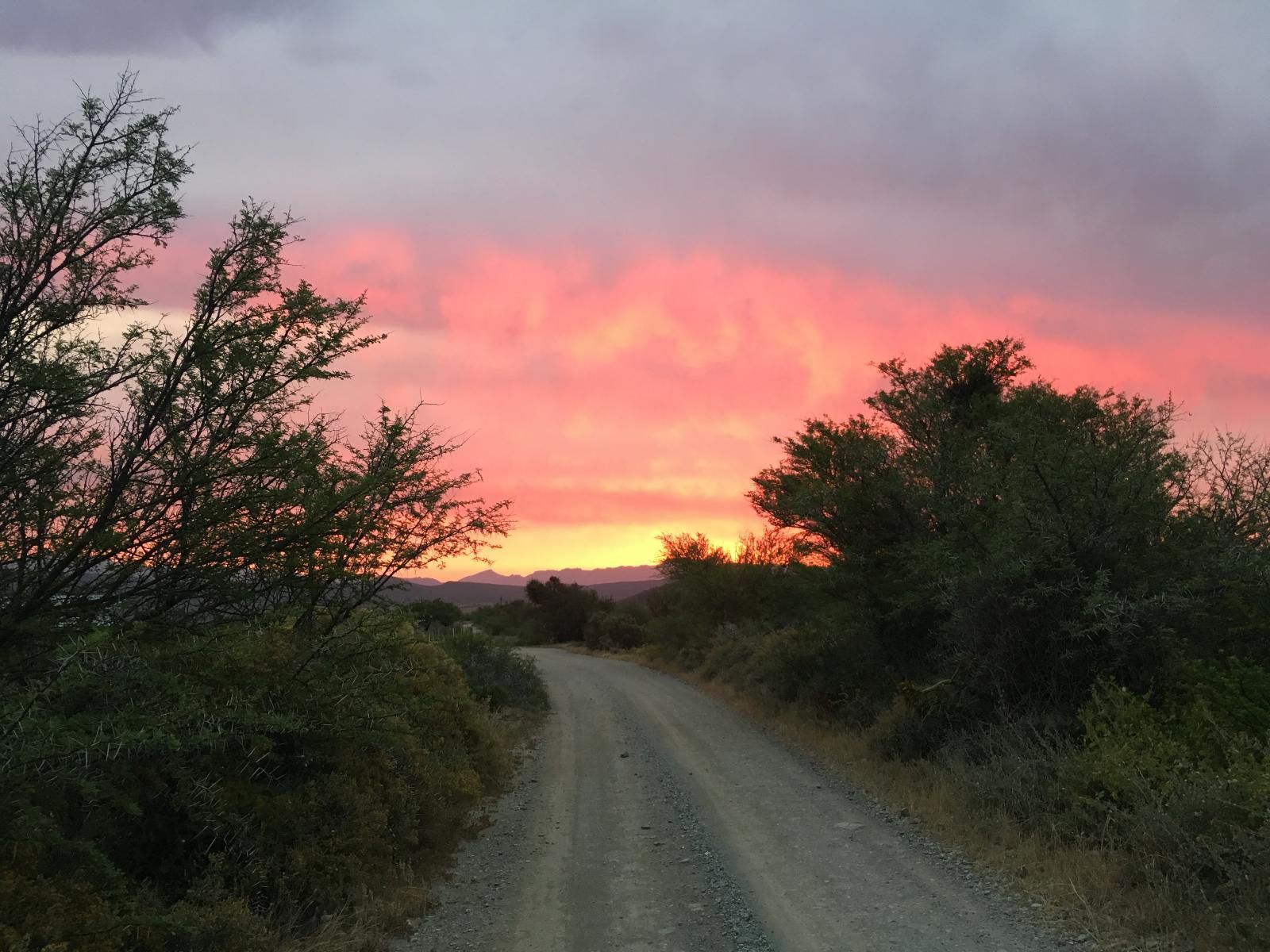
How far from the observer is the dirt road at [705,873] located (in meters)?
5.73

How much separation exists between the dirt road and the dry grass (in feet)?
1.07

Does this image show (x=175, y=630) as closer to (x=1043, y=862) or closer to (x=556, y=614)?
(x=1043, y=862)

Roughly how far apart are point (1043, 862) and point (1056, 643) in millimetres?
3503

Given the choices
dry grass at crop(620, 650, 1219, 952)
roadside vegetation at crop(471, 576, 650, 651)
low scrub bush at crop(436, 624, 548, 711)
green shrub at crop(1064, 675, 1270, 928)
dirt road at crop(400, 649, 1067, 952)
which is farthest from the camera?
roadside vegetation at crop(471, 576, 650, 651)

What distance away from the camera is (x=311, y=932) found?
18.4 ft

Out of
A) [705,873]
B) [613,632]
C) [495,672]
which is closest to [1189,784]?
[705,873]

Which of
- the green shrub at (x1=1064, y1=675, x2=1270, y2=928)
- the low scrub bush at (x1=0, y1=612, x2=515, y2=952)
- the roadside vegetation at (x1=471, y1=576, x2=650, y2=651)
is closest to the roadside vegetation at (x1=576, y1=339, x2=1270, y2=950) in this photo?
the green shrub at (x1=1064, y1=675, x2=1270, y2=928)

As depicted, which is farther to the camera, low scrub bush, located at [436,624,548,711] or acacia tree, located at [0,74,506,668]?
low scrub bush, located at [436,624,548,711]

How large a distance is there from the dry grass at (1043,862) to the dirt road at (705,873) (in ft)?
1.07

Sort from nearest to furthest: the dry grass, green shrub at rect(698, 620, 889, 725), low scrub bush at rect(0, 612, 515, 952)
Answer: low scrub bush at rect(0, 612, 515, 952), the dry grass, green shrub at rect(698, 620, 889, 725)

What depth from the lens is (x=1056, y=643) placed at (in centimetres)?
942

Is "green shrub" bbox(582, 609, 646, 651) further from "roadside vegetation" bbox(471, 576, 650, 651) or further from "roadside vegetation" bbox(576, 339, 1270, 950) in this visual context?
"roadside vegetation" bbox(576, 339, 1270, 950)

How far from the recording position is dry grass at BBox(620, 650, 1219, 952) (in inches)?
206

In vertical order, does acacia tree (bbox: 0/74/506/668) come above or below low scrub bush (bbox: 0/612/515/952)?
above
